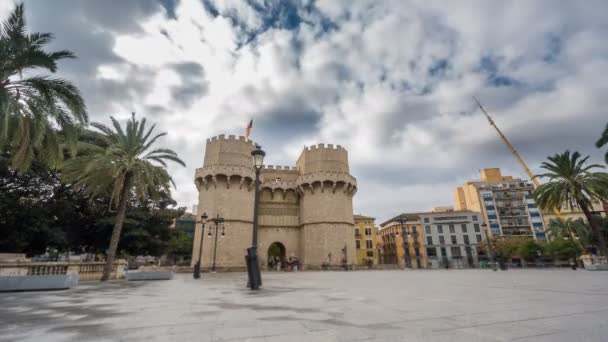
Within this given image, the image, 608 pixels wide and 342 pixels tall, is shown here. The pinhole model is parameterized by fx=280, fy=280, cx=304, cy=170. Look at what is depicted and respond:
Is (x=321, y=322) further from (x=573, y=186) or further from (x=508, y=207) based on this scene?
(x=508, y=207)

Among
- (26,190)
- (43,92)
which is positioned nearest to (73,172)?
(43,92)

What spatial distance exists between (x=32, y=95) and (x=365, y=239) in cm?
5914

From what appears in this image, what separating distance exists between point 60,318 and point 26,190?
24129 mm

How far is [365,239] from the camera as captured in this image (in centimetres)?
6106

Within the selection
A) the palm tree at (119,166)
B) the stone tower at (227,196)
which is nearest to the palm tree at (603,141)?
the palm tree at (119,166)

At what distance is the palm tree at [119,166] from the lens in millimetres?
14656

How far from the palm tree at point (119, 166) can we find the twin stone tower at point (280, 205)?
43.0ft

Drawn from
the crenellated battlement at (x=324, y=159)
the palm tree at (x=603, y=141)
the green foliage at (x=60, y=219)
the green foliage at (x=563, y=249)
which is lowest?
the green foliage at (x=563, y=249)

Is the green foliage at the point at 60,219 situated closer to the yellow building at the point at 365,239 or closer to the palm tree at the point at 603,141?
the palm tree at the point at 603,141

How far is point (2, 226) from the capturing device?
20281 mm

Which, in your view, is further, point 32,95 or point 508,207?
point 508,207

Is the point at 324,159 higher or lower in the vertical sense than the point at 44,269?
higher

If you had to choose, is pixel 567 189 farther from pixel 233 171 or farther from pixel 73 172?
pixel 73 172

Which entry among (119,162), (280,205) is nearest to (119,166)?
(119,162)
